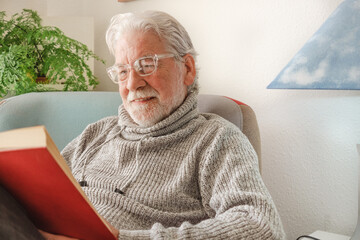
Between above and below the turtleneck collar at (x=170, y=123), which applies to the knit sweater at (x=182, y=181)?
below

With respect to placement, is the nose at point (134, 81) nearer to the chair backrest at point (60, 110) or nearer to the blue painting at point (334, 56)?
the chair backrest at point (60, 110)

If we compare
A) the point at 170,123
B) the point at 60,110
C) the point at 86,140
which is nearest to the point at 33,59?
the point at 60,110

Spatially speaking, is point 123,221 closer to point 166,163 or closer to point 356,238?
point 166,163

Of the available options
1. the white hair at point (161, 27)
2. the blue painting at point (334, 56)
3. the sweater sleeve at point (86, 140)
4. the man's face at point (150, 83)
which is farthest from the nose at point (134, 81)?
the blue painting at point (334, 56)

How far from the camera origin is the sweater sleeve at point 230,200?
834mm

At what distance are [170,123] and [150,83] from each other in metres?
0.14

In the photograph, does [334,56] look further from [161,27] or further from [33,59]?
[33,59]

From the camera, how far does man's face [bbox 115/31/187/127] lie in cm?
115

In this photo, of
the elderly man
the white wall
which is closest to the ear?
the elderly man

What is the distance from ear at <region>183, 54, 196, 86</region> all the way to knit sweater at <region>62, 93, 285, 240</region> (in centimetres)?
6

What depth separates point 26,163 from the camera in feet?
1.77

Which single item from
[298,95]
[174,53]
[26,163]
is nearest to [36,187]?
[26,163]

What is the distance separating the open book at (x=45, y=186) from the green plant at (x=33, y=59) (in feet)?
3.12

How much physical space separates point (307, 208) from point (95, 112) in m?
0.85
